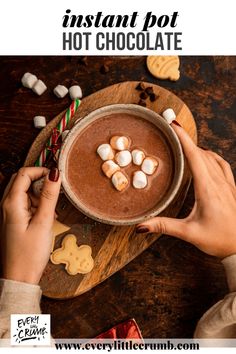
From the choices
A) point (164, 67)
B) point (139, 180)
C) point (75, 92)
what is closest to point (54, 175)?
point (139, 180)

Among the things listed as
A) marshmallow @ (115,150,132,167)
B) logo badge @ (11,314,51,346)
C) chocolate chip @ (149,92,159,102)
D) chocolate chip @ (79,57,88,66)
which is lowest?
logo badge @ (11,314,51,346)

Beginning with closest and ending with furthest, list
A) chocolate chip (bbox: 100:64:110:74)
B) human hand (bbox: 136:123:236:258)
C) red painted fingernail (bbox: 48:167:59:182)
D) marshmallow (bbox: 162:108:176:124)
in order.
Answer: red painted fingernail (bbox: 48:167:59:182)
human hand (bbox: 136:123:236:258)
marshmallow (bbox: 162:108:176:124)
chocolate chip (bbox: 100:64:110:74)

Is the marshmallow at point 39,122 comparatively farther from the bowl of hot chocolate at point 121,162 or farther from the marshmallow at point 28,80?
the bowl of hot chocolate at point 121,162

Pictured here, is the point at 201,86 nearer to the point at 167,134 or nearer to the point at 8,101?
the point at 167,134

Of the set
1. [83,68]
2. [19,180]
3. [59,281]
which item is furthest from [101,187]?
[83,68]

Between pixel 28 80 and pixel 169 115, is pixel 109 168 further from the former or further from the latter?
pixel 28 80

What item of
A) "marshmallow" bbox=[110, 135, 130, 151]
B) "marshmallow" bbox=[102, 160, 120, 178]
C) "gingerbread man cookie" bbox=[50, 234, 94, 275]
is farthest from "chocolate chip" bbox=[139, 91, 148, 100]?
"gingerbread man cookie" bbox=[50, 234, 94, 275]

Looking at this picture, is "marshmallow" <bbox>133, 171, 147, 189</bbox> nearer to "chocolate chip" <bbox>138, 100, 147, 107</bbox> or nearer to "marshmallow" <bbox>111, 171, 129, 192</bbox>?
"marshmallow" <bbox>111, 171, 129, 192</bbox>
